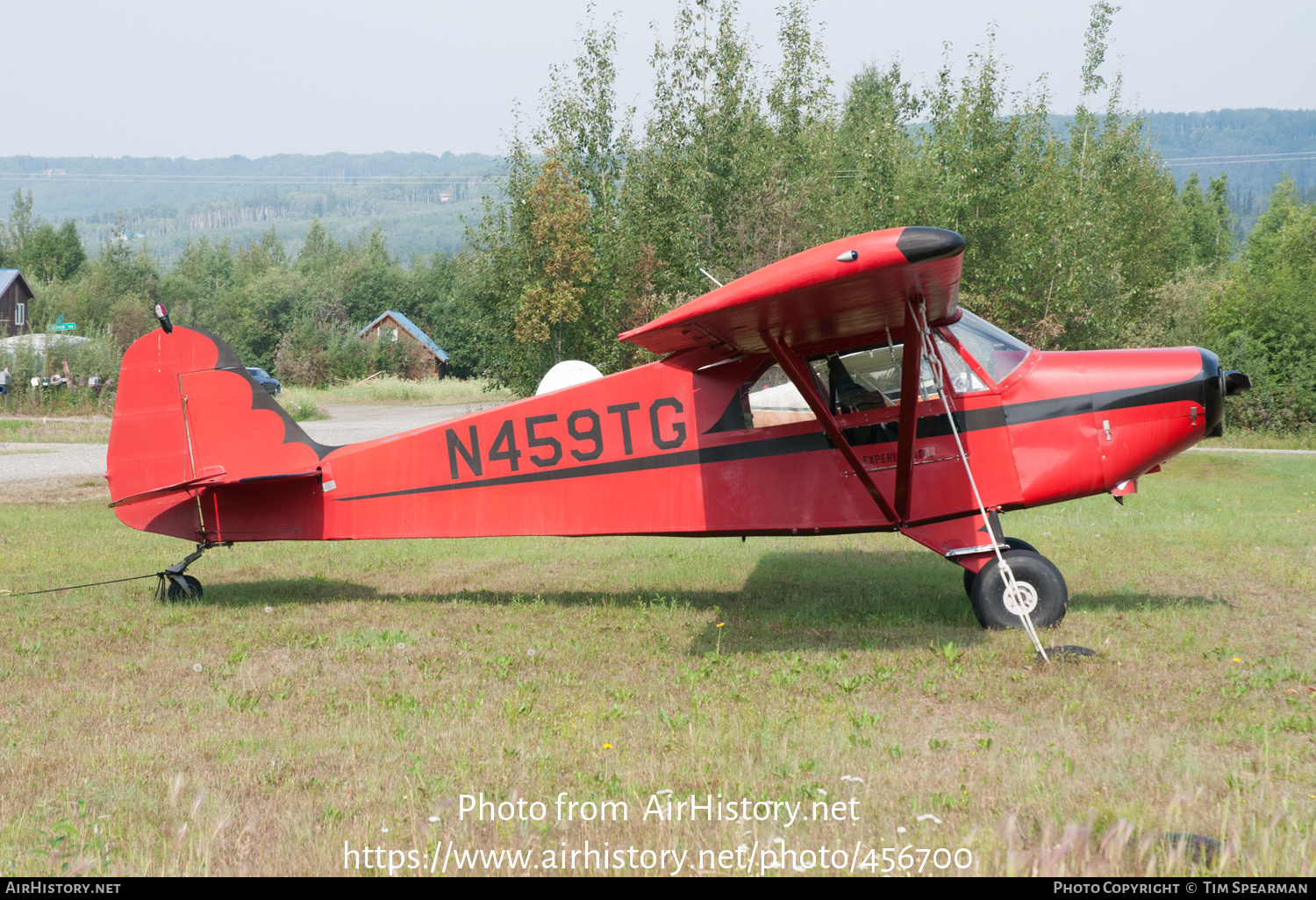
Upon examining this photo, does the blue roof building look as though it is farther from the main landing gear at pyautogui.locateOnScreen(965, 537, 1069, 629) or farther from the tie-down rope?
Answer: the main landing gear at pyautogui.locateOnScreen(965, 537, 1069, 629)

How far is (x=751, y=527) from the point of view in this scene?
315 inches

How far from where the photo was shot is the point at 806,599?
8953 millimetres

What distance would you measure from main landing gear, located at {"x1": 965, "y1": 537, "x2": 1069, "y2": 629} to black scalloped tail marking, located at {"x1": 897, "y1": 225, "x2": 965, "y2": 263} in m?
2.88

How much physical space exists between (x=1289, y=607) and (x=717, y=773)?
6376 mm

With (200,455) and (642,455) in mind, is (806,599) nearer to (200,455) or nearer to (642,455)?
(642,455)

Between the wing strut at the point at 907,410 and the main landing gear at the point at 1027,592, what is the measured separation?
0.84m

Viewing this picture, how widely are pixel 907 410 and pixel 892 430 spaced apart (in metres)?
0.55

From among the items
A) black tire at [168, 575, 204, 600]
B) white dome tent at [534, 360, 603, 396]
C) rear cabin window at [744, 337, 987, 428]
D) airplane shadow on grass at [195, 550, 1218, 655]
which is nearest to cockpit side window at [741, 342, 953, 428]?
rear cabin window at [744, 337, 987, 428]

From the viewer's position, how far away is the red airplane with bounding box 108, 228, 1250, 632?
23.9 feet

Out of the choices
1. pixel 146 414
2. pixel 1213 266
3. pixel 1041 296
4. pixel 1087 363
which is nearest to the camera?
pixel 1087 363

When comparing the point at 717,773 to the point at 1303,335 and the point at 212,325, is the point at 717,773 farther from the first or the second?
the point at 212,325

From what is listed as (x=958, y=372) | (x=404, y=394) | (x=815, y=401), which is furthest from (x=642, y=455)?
(x=404, y=394)
